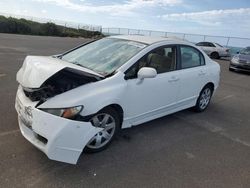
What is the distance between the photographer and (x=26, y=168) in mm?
3232

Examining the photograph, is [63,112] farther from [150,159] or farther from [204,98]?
[204,98]

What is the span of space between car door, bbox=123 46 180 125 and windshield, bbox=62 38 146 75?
0.25 m

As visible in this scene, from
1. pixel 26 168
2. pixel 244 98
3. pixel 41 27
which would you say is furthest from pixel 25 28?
pixel 26 168

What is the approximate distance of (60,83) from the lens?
3.70 m

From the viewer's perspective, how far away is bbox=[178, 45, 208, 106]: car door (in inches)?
199

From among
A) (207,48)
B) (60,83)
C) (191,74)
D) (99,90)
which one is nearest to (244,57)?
(207,48)

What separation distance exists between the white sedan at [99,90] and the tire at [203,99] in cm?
42

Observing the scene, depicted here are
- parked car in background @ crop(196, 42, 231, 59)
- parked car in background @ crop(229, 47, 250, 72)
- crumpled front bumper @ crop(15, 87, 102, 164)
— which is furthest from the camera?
parked car in background @ crop(196, 42, 231, 59)

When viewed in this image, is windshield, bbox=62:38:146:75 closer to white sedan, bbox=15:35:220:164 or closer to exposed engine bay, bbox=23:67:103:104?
white sedan, bbox=15:35:220:164

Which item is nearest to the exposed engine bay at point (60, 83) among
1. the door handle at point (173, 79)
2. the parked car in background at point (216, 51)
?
the door handle at point (173, 79)

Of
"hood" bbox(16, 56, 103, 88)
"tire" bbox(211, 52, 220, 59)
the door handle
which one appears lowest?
"tire" bbox(211, 52, 220, 59)

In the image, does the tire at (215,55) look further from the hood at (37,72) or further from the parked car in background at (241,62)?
the hood at (37,72)

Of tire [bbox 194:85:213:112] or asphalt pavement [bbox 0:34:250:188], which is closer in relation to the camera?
asphalt pavement [bbox 0:34:250:188]

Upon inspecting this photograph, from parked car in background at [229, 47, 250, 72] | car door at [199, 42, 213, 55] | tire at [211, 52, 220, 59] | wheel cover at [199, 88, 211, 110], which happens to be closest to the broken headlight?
wheel cover at [199, 88, 211, 110]
